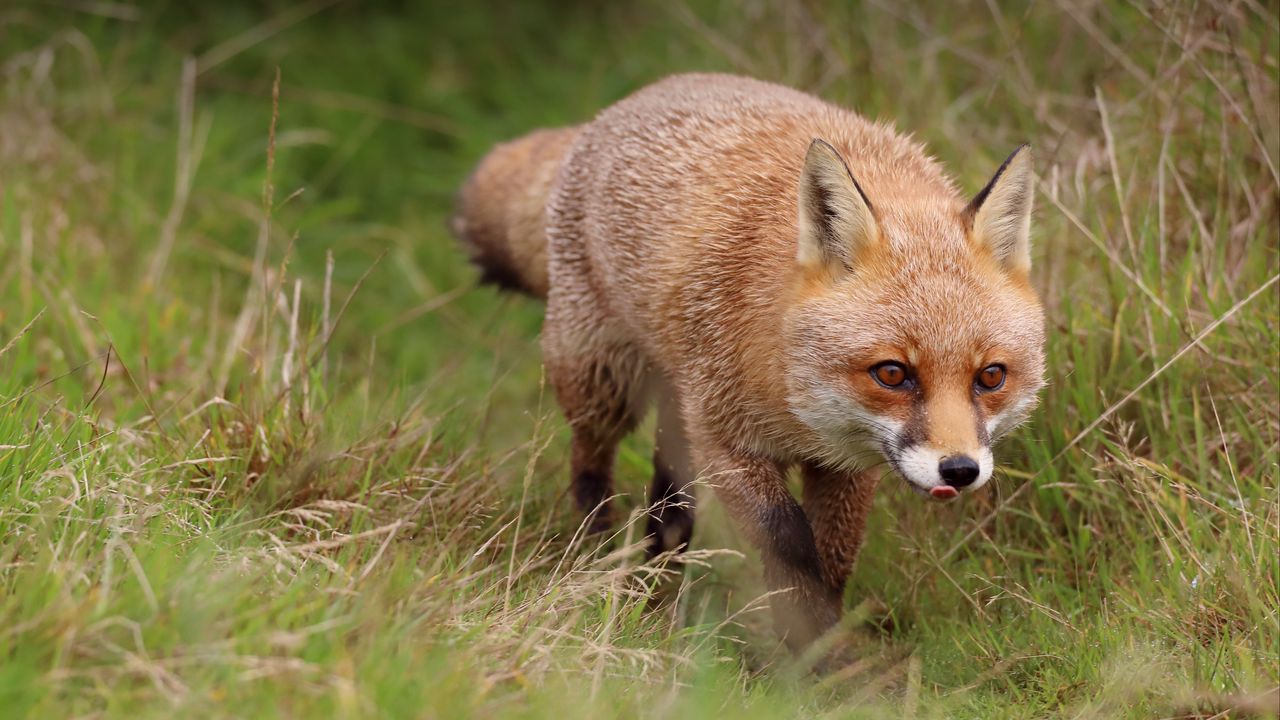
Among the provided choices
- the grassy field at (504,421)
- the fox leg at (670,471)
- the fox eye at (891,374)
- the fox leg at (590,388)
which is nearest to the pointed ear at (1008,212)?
the fox eye at (891,374)

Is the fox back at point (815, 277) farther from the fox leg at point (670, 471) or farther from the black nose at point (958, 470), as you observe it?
the fox leg at point (670, 471)

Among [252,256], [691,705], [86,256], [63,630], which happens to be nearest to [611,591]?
[691,705]

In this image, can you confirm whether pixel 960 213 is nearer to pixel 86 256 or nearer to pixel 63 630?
pixel 63 630

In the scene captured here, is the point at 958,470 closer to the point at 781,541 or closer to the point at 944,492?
the point at 944,492

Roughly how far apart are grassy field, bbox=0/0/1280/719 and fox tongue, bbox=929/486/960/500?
0.54m

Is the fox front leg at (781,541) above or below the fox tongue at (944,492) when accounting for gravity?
below

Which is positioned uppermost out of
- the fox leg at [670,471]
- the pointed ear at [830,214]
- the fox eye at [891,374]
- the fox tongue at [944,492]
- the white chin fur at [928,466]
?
the pointed ear at [830,214]

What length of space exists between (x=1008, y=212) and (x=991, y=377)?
595 mm

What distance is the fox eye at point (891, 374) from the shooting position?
3.67 metres

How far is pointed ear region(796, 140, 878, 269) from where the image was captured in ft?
12.5

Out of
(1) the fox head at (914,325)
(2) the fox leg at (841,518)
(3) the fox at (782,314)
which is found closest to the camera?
(1) the fox head at (914,325)

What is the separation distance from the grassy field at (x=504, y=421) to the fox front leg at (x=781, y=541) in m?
0.19

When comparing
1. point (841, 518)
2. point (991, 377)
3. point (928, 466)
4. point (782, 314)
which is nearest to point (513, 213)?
point (782, 314)

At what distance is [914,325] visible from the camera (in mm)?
3693
